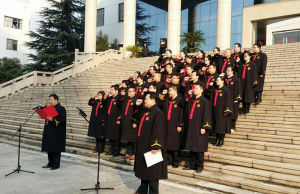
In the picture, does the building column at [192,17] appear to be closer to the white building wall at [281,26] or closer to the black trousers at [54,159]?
the white building wall at [281,26]

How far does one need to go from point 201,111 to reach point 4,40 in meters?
49.0

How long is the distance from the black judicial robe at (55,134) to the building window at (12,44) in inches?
1830

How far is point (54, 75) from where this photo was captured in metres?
23.4

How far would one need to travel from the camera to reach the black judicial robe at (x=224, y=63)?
10.3 metres

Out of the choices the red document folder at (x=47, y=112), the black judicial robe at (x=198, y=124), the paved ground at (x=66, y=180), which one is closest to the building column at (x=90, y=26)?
the paved ground at (x=66, y=180)

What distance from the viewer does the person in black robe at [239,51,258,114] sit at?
364 inches

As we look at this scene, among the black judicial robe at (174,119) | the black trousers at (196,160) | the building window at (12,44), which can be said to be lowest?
the black trousers at (196,160)

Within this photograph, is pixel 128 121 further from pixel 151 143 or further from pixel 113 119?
pixel 151 143

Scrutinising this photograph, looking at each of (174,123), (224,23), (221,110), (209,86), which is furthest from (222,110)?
(224,23)

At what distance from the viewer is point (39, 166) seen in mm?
8102

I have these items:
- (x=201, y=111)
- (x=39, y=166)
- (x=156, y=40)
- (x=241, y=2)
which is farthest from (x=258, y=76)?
(x=156, y=40)

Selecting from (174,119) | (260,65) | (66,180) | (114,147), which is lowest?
(66,180)

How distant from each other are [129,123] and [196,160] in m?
2.27

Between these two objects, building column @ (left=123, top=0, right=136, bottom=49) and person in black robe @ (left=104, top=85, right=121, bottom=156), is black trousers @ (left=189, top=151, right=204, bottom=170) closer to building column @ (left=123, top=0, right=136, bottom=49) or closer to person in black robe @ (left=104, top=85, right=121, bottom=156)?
person in black robe @ (left=104, top=85, right=121, bottom=156)
